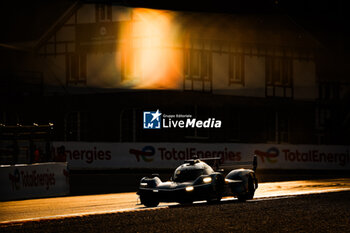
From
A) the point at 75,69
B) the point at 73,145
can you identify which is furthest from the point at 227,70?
the point at 73,145

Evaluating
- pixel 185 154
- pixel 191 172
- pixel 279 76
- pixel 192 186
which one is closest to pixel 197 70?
pixel 279 76

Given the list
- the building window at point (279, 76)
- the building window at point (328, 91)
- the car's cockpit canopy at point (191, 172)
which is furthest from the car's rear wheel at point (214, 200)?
the building window at point (328, 91)

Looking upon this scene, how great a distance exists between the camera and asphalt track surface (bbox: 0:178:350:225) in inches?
616

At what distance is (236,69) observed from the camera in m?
41.7

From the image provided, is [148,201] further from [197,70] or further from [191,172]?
[197,70]

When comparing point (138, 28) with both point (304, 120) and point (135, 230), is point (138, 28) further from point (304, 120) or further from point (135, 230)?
point (135, 230)

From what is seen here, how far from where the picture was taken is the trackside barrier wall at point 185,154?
3231 centimetres

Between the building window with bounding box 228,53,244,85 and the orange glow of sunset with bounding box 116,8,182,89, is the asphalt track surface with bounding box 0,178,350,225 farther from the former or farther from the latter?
the building window with bounding box 228,53,244,85

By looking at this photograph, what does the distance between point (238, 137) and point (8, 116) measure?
49.6ft

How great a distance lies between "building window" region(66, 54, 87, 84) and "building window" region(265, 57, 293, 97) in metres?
12.6

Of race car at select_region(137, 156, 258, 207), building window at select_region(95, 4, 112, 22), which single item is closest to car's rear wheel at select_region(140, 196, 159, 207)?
race car at select_region(137, 156, 258, 207)

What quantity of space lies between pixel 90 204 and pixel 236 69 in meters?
24.9

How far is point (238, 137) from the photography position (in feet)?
137

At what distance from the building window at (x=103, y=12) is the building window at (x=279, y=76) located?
38.2 feet
